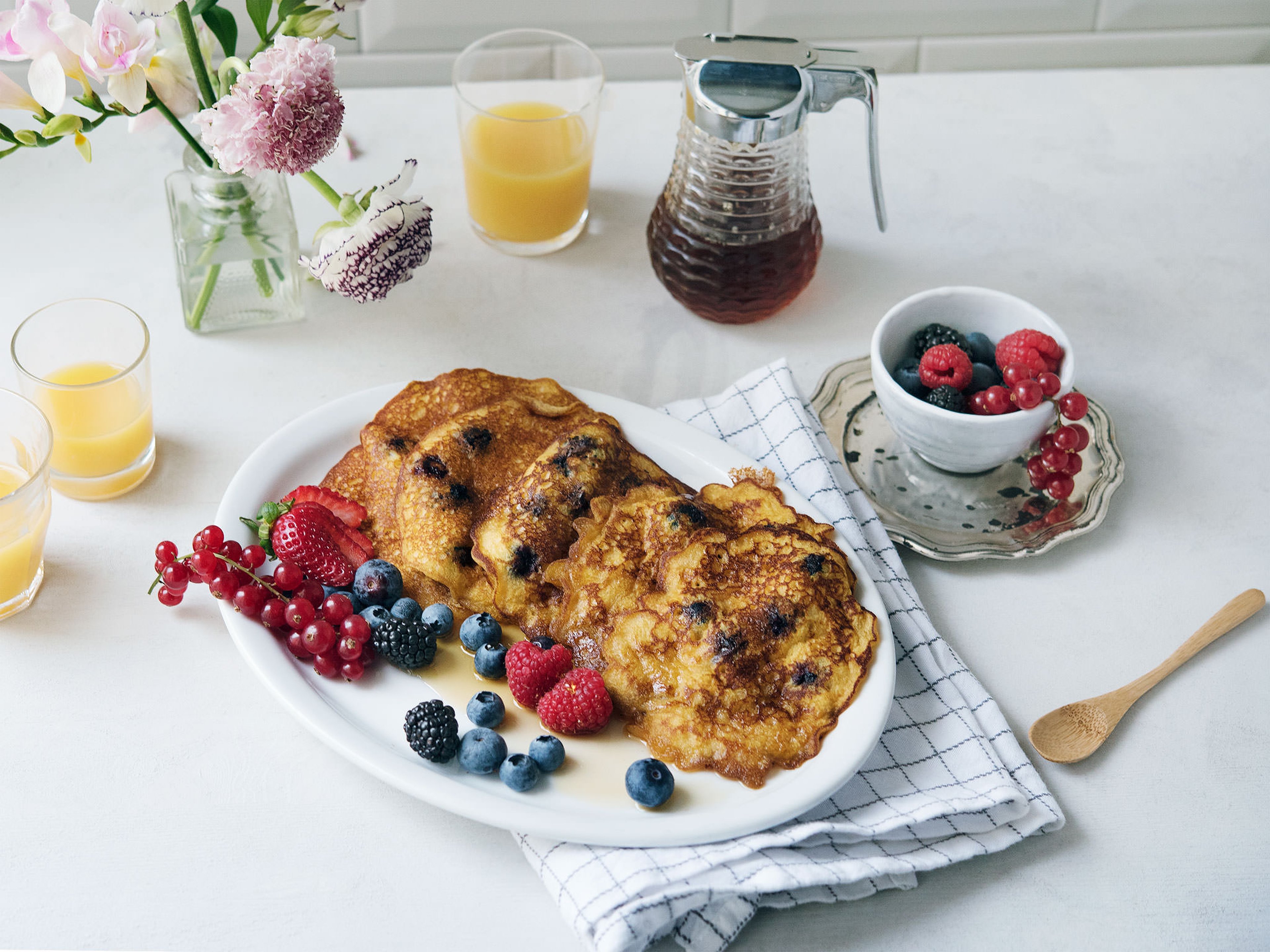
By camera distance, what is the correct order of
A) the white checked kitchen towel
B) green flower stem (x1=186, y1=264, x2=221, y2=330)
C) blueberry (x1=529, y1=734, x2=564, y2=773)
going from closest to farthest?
the white checked kitchen towel → blueberry (x1=529, y1=734, x2=564, y2=773) → green flower stem (x1=186, y1=264, x2=221, y2=330)

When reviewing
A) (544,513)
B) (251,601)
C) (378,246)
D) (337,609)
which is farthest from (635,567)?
(378,246)

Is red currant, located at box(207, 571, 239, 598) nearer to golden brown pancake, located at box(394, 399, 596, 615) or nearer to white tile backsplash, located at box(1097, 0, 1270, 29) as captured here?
golden brown pancake, located at box(394, 399, 596, 615)

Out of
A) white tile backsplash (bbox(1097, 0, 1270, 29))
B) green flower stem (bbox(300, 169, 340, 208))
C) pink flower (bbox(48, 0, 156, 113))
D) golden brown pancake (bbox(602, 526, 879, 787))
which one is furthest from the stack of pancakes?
white tile backsplash (bbox(1097, 0, 1270, 29))

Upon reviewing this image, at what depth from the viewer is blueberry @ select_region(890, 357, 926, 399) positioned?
1.67 meters

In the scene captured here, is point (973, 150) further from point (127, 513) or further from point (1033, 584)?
point (127, 513)

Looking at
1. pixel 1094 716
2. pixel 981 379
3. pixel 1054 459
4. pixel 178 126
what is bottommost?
pixel 1094 716

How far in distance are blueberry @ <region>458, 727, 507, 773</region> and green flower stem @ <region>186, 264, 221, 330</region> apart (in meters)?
0.94

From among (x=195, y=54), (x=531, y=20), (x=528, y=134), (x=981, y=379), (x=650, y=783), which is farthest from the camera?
(x=531, y=20)

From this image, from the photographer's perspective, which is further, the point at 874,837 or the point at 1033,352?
the point at 1033,352

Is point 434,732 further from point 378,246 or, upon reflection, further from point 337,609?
point 378,246

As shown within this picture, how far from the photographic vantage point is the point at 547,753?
134cm

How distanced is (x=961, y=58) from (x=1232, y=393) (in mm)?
1275

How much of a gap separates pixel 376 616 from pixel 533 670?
0.22 m

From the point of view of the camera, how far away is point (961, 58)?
111 inches
